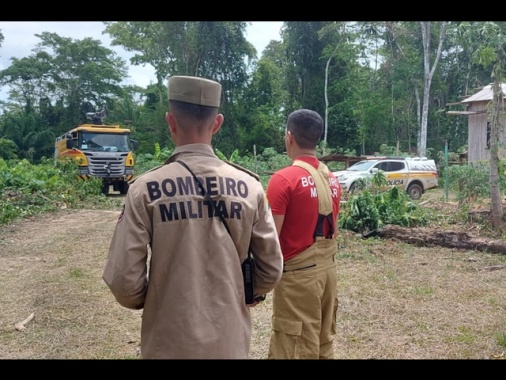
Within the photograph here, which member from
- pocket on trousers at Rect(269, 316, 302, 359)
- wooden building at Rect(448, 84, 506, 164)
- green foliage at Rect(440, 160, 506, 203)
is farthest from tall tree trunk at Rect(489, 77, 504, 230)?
wooden building at Rect(448, 84, 506, 164)

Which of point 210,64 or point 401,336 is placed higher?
point 210,64

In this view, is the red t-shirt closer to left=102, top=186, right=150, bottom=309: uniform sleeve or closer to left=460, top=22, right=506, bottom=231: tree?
left=102, top=186, right=150, bottom=309: uniform sleeve

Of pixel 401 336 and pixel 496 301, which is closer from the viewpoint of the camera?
pixel 401 336

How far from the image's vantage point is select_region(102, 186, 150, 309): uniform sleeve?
173 cm

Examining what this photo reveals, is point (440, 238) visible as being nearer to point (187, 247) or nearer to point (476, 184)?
point (476, 184)

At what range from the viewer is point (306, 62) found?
115 feet

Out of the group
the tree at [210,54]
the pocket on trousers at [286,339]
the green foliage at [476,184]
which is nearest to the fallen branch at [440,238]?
the green foliage at [476,184]

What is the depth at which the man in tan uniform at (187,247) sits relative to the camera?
5.77 feet

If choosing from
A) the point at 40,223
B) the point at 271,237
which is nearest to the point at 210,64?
the point at 40,223

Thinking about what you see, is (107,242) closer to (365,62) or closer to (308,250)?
(308,250)

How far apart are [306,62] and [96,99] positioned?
17.1 meters

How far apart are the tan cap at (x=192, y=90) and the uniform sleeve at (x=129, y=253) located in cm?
42

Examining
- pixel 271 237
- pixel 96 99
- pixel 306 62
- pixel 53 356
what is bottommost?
pixel 53 356

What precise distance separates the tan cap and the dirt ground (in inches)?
112
